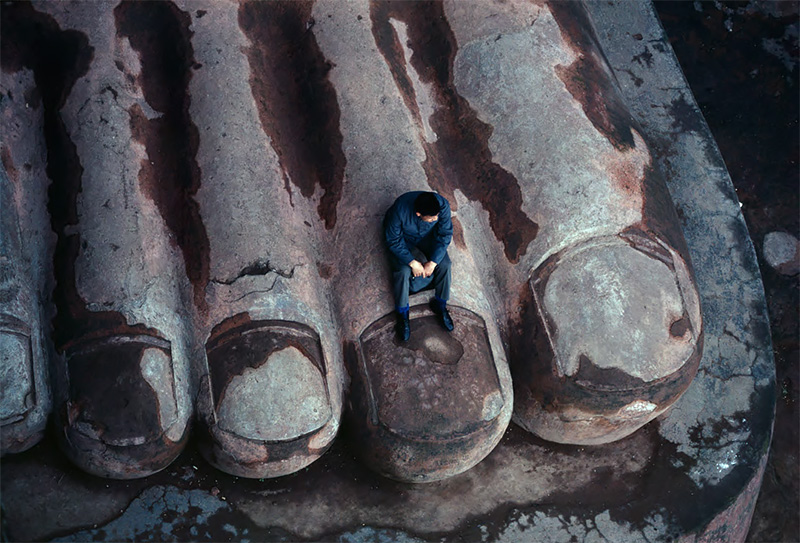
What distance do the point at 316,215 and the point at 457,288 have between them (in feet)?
2.86

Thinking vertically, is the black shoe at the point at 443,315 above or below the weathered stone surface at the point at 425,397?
above

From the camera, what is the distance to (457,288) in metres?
3.86

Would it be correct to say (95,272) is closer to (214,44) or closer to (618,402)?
(214,44)

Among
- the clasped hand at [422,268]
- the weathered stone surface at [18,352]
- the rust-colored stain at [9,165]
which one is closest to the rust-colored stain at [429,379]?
the clasped hand at [422,268]

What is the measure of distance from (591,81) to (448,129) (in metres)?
0.88

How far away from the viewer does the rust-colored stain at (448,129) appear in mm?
4090

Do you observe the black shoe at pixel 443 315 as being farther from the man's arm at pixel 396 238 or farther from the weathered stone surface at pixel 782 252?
the weathered stone surface at pixel 782 252

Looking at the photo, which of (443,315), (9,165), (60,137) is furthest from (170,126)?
(443,315)

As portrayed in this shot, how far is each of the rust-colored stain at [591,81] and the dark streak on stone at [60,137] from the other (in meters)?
2.65

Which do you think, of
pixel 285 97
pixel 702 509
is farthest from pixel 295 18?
pixel 702 509

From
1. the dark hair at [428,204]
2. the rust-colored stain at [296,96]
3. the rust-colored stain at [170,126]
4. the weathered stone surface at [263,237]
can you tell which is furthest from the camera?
the rust-colored stain at [296,96]

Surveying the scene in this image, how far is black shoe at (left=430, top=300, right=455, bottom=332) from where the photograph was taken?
3.74 m

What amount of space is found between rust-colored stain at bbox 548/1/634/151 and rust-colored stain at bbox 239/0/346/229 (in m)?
1.37

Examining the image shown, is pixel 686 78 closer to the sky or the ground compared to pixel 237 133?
closer to the ground
